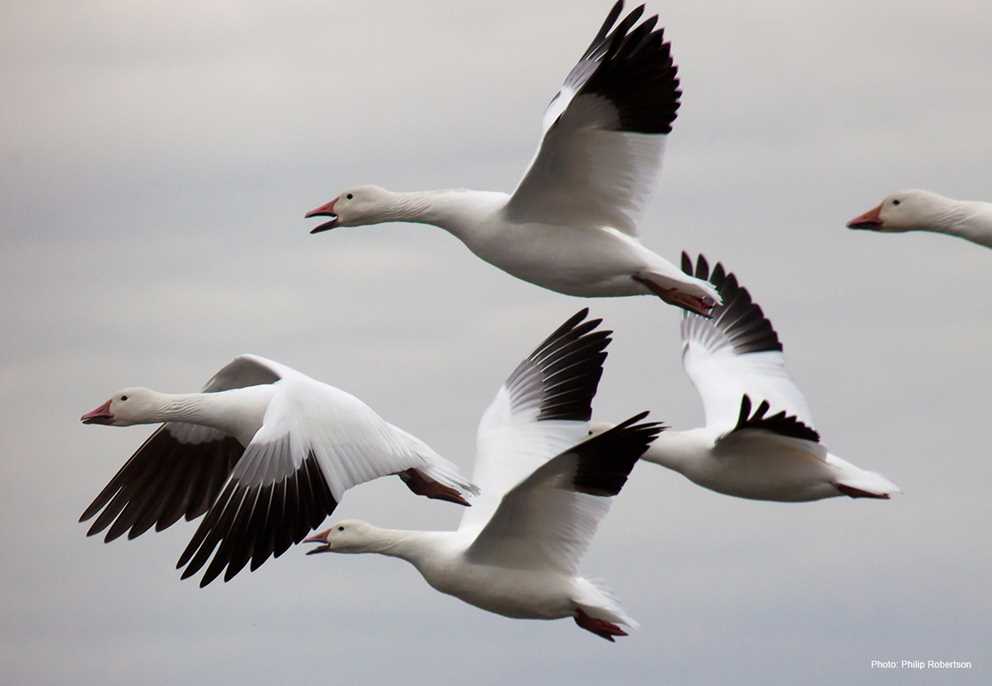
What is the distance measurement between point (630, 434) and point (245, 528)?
2.38 metres

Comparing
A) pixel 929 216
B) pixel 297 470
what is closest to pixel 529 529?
pixel 297 470

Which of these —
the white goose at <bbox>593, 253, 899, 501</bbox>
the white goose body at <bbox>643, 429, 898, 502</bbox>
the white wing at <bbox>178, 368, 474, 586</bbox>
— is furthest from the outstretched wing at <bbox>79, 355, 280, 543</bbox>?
the white goose body at <bbox>643, 429, 898, 502</bbox>

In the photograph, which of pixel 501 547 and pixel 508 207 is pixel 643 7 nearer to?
pixel 508 207

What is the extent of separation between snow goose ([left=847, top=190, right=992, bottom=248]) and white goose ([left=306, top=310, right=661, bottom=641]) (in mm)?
2528

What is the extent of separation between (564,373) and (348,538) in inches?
87.7

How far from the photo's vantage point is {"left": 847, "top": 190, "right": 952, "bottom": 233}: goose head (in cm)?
1574

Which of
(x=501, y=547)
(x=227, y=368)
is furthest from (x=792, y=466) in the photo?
(x=227, y=368)

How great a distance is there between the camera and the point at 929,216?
51.9 ft

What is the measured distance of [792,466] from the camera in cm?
1592

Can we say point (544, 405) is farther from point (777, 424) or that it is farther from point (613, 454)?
point (613, 454)

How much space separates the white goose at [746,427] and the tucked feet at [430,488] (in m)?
1.82

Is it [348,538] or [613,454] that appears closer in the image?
[613,454]

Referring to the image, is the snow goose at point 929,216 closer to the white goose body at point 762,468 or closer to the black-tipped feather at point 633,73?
the white goose body at point 762,468

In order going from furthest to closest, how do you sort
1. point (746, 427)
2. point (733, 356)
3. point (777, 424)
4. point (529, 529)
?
point (733, 356), point (746, 427), point (777, 424), point (529, 529)
